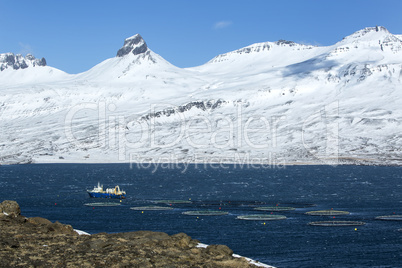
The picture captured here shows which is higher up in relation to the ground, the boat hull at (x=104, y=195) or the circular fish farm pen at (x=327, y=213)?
the boat hull at (x=104, y=195)

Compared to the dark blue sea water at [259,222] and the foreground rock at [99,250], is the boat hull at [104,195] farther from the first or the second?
the foreground rock at [99,250]

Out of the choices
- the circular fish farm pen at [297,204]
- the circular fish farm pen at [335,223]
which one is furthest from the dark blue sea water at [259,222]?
the circular fish farm pen at [335,223]

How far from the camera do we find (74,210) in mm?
114125

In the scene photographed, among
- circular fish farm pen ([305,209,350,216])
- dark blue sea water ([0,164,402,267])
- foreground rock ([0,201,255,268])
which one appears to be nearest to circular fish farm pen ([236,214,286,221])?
dark blue sea water ([0,164,402,267])

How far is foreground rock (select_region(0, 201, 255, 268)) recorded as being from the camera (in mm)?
36375

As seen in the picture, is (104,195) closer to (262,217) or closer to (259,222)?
(262,217)

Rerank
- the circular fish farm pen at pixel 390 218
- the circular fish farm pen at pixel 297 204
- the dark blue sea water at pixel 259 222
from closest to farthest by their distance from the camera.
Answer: the dark blue sea water at pixel 259 222 → the circular fish farm pen at pixel 390 218 → the circular fish farm pen at pixel 297 204

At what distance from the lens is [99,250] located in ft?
131

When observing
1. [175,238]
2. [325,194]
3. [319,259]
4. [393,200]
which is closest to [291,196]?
[325,194]

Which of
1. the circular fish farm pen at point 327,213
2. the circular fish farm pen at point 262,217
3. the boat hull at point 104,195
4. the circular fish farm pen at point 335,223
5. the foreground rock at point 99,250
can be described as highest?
the foreground rock at point 99,250

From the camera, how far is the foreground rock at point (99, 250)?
119ft

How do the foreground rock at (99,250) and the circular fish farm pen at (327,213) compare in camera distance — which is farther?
the circular fish farm pen at (327,213)

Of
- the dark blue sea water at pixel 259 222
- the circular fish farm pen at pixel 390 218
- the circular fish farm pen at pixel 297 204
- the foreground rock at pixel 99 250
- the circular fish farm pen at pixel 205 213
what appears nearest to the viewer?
the foreground rock at pixel 99 250

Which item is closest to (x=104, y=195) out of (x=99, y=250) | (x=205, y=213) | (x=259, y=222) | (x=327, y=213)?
(x=205, y=213)
